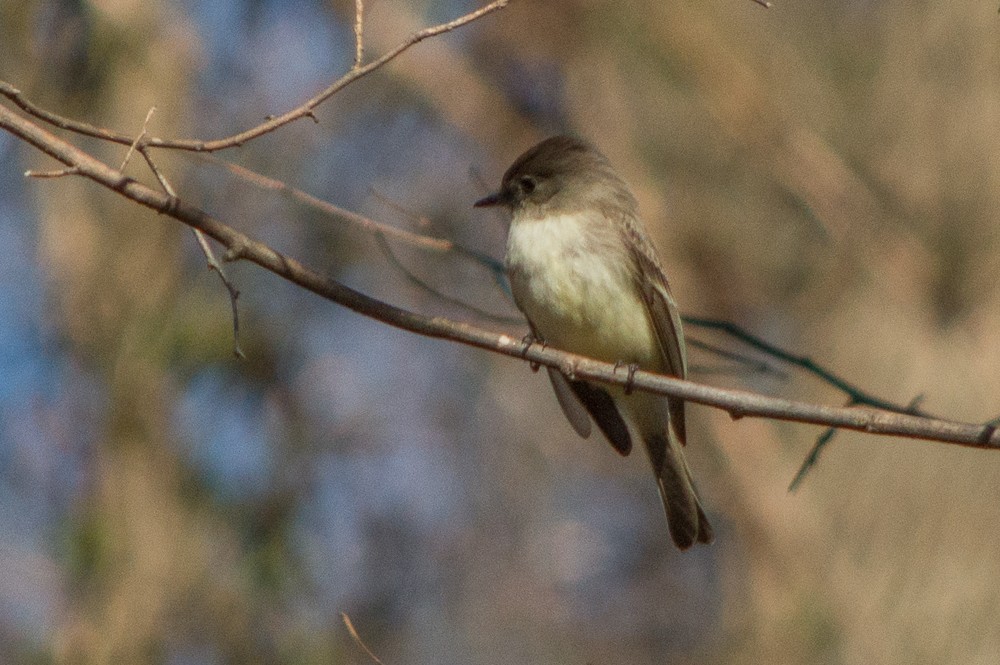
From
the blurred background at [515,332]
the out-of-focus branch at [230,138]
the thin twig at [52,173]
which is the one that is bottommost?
the blurred background at [515,332]

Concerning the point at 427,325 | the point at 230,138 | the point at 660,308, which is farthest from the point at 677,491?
the point at 230,138

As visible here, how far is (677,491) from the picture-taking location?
4.98 metres

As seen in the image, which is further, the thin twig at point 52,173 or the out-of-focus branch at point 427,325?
the out-of-focus branch at point 427,325

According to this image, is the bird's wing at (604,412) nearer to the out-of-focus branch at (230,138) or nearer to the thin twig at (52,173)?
the out-of-focus branch at (230,138)

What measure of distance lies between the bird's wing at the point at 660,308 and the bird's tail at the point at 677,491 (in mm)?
330

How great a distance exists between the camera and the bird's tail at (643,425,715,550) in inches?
190

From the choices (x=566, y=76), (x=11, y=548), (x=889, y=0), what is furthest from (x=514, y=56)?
(x=11, y=548)

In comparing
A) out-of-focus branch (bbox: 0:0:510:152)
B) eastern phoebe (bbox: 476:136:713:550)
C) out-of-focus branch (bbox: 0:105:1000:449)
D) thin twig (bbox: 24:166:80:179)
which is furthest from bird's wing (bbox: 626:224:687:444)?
thin twig (bbox: 24:166:80:179)

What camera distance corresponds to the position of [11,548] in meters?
7.28

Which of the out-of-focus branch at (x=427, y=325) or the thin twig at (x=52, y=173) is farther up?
the thin twig at (x=52, y=173)

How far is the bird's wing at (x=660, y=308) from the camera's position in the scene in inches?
193

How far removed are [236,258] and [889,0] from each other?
624cm

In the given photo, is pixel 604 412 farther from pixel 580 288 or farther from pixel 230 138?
pixel 230 138

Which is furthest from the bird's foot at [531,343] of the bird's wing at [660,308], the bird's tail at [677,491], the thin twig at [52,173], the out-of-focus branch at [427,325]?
the thin twig at [52,173]
